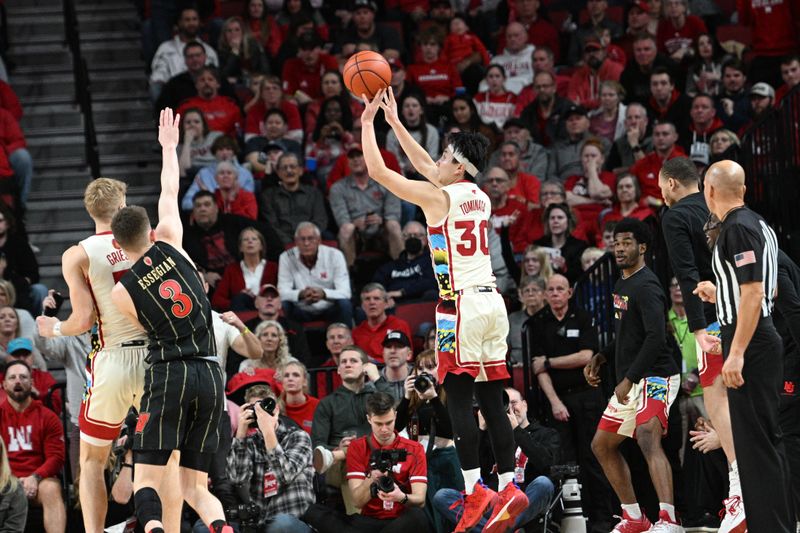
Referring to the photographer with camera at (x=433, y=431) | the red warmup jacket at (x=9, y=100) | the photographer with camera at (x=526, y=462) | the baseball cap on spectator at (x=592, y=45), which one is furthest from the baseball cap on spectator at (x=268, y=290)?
the baseball cap on spectator at (x=592, y=45)

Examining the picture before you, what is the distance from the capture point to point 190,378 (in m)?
7.23

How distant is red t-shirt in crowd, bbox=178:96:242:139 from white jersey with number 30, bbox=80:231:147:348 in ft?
23.9

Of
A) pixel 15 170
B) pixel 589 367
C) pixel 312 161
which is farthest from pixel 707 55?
pixel 15 170

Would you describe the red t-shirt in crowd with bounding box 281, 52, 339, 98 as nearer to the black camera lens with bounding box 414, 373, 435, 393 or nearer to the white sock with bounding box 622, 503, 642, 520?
the black camera lens with bounding box 414, 373, 435, 393

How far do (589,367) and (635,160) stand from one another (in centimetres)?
524

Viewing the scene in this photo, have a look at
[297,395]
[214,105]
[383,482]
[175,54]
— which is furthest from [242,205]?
[383,482]

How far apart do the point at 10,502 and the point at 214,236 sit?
3.96 m

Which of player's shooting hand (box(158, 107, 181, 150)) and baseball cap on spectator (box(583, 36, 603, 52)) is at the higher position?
baseball cap on spectator (box(583, 36, 603, 52))

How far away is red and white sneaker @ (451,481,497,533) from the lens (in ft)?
25.0

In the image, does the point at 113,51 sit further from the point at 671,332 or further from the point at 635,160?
the point at 671,332

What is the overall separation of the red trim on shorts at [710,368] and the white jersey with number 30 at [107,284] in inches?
144

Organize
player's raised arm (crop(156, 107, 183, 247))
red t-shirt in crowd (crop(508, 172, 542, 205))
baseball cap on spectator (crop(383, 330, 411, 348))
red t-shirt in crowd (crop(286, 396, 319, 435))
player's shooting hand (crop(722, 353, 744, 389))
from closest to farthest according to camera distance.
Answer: player's shooting hand (crop(722, 353, 744, 389)) < player's raised arm (crop(156, 107, 183, 247)) < red t-shirt in crowd (crop(286, 396, 319, 435)) < baseball cap on spectator (crop(383, 330, 411, 348)) < red t-shirt in crowd (crop(508, 172, 542, 205))

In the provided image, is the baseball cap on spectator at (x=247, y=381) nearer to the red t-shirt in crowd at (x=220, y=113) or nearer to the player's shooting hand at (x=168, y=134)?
the player's shooting hand at (x=168, y=134)

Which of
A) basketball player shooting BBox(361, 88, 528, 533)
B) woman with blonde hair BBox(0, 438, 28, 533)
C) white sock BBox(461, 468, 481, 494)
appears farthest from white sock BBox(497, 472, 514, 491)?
woman with blonde hair BBox(0, 438, 28, 533)
